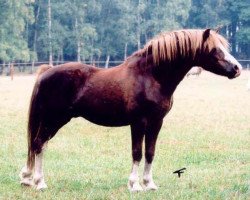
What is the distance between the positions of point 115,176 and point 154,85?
1643mm

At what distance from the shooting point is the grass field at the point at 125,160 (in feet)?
20.3

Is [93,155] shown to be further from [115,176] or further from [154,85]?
[154,85]

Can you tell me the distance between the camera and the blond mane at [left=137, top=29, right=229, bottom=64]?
6102mm

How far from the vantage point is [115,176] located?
7152 millimetres

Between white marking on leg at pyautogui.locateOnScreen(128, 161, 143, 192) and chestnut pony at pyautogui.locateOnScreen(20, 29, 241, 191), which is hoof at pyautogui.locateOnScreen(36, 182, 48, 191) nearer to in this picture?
chestnut pony at pyautogui.locateOnScreen(20, 29, 241, 191)

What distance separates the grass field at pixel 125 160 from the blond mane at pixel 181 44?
162cm

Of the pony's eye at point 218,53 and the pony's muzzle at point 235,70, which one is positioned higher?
the pony's eye at point 218,53

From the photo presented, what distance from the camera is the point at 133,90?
6137 millimetres

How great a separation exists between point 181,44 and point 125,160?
110 inches

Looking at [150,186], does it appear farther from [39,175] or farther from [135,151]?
[39,175]

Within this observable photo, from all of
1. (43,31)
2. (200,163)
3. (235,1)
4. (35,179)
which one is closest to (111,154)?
(200,163)

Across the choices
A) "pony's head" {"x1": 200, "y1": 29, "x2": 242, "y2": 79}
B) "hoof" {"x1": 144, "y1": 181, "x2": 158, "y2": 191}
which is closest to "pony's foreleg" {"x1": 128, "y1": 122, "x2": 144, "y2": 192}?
"hoof" {"x1": 144, "y1": 181, "x2": 158, "y2": 191}

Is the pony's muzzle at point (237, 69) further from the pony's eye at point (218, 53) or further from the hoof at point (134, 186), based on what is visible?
the hoof at point (134, 186)

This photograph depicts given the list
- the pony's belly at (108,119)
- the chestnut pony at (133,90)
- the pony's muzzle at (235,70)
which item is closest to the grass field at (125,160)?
the chestnut pony at (133,90)
